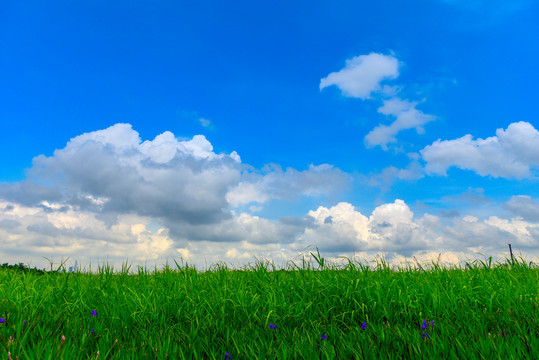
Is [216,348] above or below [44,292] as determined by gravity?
below

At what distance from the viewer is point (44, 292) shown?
7.35m

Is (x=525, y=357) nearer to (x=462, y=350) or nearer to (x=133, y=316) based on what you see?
(x=462, y=350)

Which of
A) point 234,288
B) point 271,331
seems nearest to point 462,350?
point 271,331

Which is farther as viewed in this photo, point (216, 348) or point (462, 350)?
point (216, 348)

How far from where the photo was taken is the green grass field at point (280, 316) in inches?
155

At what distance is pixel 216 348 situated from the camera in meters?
4.44

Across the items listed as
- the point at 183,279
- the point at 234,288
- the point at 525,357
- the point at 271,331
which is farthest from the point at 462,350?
the point at 183,279

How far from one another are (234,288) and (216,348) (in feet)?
8.20

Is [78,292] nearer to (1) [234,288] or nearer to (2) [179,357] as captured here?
(1) [234,288]

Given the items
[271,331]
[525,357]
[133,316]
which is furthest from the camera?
[133,316]

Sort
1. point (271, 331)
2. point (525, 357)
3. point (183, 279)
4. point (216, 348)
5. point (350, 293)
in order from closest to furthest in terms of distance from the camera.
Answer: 1. point (525, 357)
2. point (216, 348)
3. point (271, 331)
4. point (350, 293)
5. point (183, 279)

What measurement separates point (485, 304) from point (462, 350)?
109 inches

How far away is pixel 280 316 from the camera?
586cm

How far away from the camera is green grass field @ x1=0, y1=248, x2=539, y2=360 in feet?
12.9
